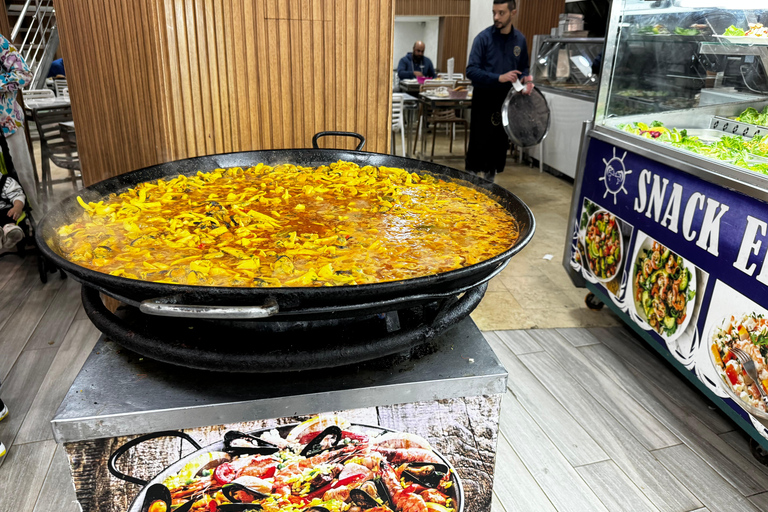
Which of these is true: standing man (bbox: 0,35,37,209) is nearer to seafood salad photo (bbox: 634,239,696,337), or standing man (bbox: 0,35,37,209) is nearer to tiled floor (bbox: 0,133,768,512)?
tiled floor (bbox: 0,133,768,512)

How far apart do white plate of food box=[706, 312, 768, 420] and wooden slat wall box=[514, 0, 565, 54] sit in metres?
9.57

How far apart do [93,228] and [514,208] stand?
45.4 inches

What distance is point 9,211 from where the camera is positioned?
3211mm

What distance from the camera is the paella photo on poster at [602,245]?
272 centimetres

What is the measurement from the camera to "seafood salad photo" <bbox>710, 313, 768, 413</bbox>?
5.98 ft

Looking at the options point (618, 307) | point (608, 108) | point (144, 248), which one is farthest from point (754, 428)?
point (144, 248)

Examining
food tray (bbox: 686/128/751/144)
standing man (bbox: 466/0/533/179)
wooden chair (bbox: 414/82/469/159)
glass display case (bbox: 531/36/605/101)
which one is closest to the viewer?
food tray (bbox: 686/128/751/144)

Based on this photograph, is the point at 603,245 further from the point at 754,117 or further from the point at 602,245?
the point at 754,117

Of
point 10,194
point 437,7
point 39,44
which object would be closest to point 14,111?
point 10,194

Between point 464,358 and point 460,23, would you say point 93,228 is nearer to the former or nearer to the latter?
point 464,358

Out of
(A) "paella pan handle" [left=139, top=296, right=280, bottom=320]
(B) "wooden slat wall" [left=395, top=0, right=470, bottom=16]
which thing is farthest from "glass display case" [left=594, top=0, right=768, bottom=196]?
(B) "wooden slat wall" [left=395, top=0, right=470, bottom=16]

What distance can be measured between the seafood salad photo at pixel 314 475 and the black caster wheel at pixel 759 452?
1.47 m

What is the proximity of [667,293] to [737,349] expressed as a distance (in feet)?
1.47

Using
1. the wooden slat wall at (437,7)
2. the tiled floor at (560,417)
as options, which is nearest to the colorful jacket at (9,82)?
the tiled floor at (560,417)
